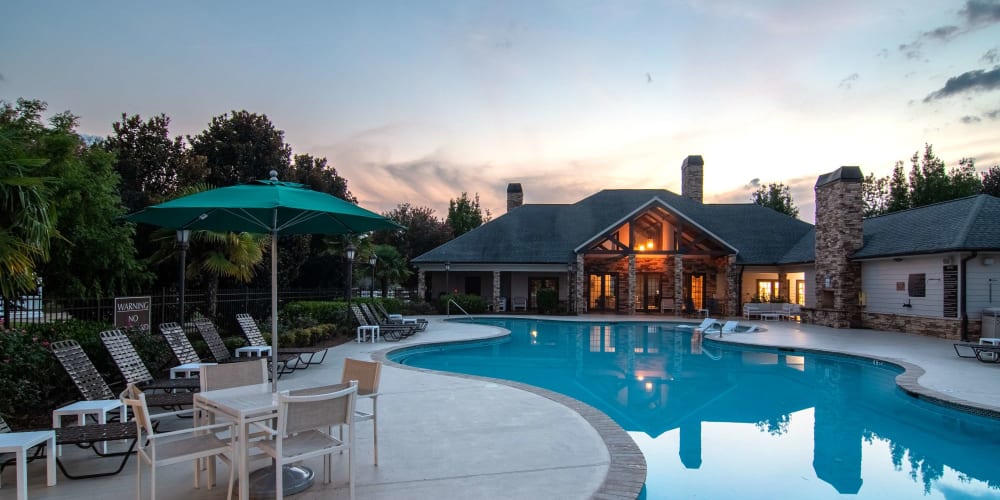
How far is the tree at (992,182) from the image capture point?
36.4m

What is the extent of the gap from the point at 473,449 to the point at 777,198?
170 feet

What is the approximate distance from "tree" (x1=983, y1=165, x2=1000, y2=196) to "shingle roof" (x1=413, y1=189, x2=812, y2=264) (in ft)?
68.2

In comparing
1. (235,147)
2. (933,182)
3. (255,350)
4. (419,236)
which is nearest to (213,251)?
(255,350)

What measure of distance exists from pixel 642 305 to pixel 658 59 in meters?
15.3

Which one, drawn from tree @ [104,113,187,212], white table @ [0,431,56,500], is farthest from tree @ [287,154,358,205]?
white table @ [0,431,56,500]

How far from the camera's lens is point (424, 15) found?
1415 cm

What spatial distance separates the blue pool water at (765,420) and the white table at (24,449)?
5.06m

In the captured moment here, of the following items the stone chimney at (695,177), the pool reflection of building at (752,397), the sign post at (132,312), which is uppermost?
the stone chimney at (695,177)

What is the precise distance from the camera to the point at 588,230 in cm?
2916

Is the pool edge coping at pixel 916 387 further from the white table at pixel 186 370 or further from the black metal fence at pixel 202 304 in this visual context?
the black metal fence at pixel 202 304

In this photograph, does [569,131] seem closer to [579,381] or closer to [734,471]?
[579,381]

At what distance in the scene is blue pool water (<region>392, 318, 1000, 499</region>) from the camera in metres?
5.49

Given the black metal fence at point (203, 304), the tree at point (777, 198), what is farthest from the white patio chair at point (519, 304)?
the tree at point (777, 198)

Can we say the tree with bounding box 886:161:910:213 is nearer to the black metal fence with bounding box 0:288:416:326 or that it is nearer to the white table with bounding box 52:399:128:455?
the black metal fence with bounding box 0:288:416:326
